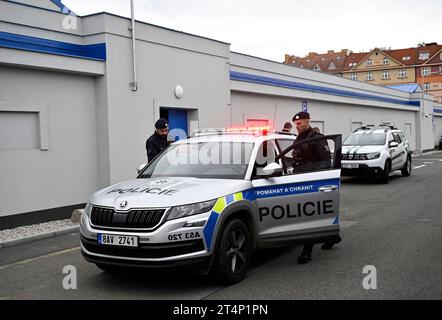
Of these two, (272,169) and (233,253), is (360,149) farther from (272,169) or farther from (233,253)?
(233,253)

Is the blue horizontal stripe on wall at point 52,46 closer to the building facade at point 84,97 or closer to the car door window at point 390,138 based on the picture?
the building facade at point 84,97

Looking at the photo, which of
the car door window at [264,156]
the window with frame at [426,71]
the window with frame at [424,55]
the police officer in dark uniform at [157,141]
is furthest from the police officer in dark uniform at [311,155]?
the window with frame at [424,55]

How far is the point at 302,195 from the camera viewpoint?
639 cm

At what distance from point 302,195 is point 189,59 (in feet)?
28.2

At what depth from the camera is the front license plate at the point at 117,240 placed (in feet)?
16.6

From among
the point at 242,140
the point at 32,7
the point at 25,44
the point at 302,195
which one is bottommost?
the point at 302,195

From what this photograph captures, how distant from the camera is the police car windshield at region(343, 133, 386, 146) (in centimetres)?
1716

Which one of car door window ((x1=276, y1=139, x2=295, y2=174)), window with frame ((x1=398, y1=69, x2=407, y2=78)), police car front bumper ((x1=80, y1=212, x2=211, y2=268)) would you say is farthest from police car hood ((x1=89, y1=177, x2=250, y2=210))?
window with frame ((x1=398, y1=69, x2=407, y2=78))

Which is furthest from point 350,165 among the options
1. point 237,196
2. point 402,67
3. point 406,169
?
point 402,67

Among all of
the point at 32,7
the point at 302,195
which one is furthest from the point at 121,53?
the point at 302,195

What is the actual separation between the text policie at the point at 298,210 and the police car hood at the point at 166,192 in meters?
0.47
